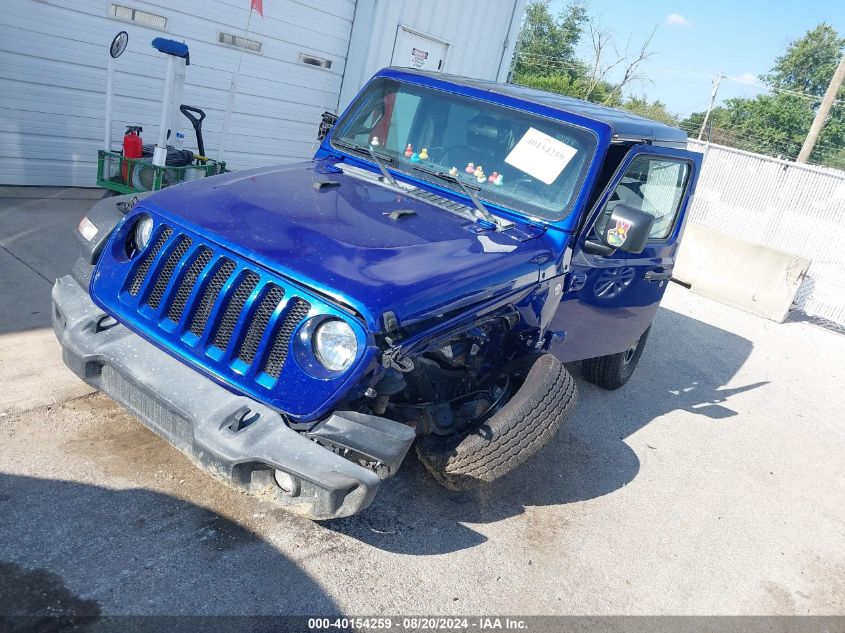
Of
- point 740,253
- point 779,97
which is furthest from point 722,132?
point 740,253

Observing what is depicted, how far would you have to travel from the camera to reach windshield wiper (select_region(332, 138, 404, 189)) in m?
4.05

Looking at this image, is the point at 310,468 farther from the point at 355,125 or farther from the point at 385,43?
the point at 385,43

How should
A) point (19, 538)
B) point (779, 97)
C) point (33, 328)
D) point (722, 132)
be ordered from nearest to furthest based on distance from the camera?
1. point (19, 538)
2. point (33, 328)
3. point (722, 132)
4. point (779, 97)

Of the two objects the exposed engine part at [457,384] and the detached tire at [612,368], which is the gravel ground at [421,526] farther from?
the exposed engine part at [457,384]

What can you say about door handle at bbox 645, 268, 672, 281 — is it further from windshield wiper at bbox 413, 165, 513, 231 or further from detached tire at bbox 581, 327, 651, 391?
windshield wiper at bbox 413, 165, 513, 231

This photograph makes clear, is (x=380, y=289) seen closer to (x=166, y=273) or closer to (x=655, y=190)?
(x=166, y=273)

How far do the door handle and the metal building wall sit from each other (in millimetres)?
6315

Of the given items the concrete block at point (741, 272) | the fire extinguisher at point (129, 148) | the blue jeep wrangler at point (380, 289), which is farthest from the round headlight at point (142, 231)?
the concrete block at point (741, 272)

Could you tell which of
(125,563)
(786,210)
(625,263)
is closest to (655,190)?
(625,263)

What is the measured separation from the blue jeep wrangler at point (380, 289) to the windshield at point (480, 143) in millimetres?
12

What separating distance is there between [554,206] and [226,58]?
20.3 ft

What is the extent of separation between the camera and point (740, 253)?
10.4 m

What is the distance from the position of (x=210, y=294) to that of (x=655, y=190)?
313 cm

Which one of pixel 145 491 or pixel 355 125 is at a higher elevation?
pixel 355 125
